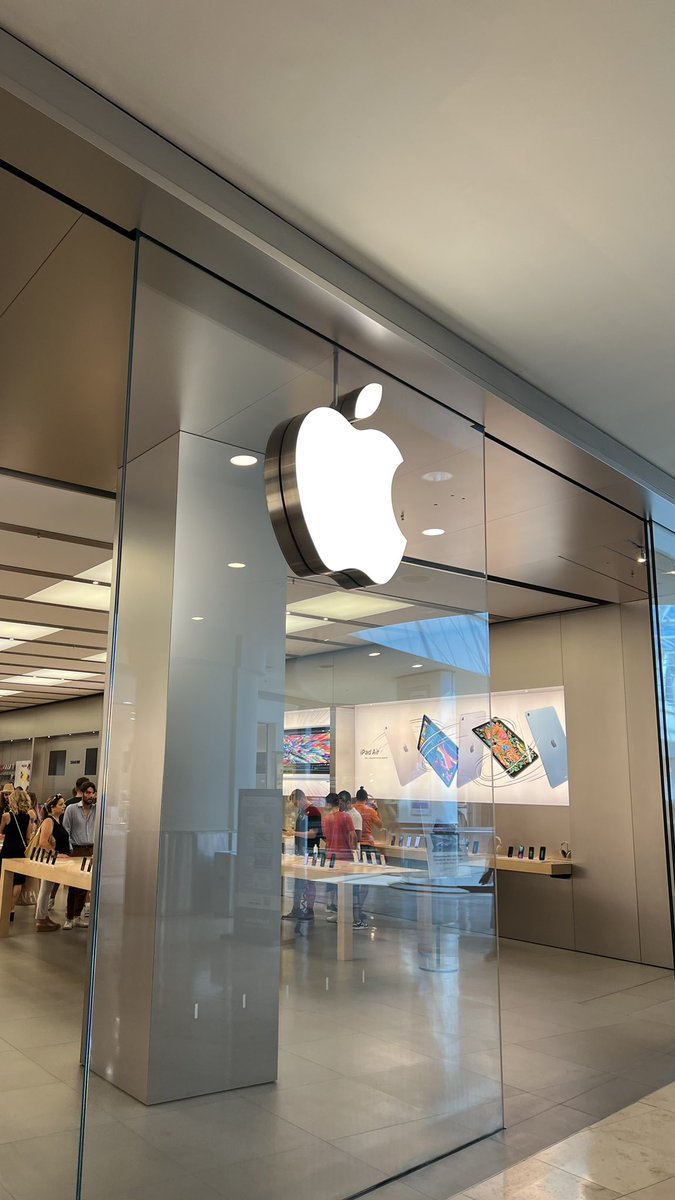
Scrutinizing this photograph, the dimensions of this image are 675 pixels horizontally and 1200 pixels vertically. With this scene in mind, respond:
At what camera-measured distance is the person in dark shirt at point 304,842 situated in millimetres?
2873

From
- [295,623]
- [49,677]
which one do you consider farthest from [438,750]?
[49,677]

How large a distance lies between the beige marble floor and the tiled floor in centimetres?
8

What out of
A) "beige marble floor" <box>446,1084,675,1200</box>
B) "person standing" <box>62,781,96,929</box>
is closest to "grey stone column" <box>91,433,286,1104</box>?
"beige marble floor" <box>446,1084,675,1200</box>

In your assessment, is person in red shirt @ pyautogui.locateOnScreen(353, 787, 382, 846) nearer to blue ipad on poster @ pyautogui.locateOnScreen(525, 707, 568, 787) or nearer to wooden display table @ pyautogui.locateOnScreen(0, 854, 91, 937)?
wooden display table @ pyautogui.locateOnScreen(0, 854, 91, 937)

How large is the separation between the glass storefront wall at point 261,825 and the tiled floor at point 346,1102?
0.03 feet

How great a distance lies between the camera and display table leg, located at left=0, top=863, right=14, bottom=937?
27.2ft

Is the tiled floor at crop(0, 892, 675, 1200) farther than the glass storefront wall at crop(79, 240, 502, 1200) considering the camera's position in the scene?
No

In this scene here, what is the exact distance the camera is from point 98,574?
22.9 ft

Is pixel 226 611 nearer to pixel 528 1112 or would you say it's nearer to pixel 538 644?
pixel 528 1112

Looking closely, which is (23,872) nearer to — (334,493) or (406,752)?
(406,752)

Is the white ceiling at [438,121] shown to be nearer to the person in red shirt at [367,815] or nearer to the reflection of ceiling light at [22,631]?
the person in red shirt at [367,815]

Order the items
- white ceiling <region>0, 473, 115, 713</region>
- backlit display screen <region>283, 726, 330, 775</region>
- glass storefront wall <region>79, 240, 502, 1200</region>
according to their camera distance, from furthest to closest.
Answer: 1. white ceiling <region>0, 473, 115, 713</region>
2. backlit display screen <region>283, 726, 330, 775</region>
3. glass storefront wall <region>79, 240, 502, 1200</region>

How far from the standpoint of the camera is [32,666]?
41.0 ft

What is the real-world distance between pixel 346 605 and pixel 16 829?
25.0 ft
